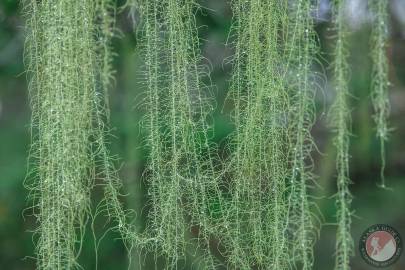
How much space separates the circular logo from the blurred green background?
0.06ft

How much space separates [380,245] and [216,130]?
0.56 m

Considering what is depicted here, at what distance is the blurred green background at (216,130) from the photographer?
4.32 feet

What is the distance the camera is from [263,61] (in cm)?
127

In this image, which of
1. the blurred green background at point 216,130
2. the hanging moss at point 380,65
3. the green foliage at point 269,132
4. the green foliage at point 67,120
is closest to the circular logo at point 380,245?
the blurred green background at point 216,130

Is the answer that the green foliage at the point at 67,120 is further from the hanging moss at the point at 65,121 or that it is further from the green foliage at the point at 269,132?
the green foliage at the point at 269,132

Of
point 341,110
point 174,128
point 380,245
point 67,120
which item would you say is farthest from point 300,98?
point 380,245

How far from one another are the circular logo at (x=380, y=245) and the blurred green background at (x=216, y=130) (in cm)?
2

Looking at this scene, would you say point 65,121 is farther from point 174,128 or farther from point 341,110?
point 341,110

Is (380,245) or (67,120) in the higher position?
(67,120)

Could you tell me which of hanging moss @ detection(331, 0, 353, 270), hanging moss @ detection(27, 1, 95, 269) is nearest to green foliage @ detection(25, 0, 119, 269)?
hanging moss @ detection(27, 1, 95, 269)

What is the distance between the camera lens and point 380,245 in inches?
62.8

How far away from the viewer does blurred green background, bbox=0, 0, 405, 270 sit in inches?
51.8

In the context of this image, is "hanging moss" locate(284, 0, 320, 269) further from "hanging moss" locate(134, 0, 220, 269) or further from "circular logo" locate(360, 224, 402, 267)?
"circular logo" locate(360, 224, 402, 267)

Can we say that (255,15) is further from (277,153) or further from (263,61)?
(277,153)
